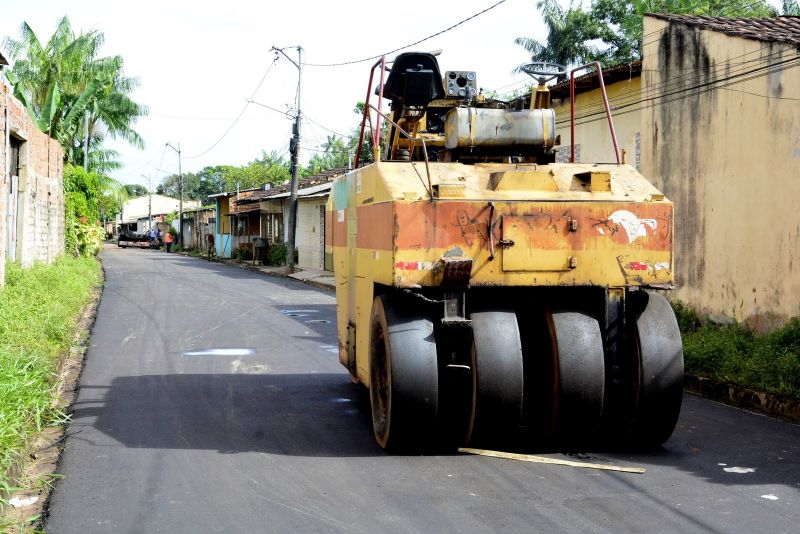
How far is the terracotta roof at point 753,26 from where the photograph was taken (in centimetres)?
1197

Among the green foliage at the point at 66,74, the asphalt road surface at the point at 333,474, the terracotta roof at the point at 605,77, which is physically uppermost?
the green foliage at the point at 66,74

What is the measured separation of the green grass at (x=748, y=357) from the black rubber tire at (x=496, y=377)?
3.52 metres

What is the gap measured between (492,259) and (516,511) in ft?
6.29

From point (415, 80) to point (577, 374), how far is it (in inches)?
127

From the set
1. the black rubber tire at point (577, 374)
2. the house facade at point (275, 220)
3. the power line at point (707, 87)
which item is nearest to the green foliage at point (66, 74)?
the house facade at point (275, 220)

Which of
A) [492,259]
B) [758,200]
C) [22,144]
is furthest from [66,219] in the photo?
[492,259]

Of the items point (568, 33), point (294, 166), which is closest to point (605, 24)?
point (568, 33)

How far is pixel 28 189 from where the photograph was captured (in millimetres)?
Result: 18984

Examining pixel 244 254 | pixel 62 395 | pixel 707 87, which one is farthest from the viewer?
pixel 244 254

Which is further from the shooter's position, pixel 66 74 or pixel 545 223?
pixel 66 74

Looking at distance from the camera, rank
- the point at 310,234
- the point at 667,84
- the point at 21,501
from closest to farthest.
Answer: the point at 21,501, the point at 667,84, the point at 310,234

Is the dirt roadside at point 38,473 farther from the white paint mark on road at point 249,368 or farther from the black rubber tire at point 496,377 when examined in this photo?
the black rubber tire at point 496,377

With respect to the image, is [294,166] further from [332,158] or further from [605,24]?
[332,158]

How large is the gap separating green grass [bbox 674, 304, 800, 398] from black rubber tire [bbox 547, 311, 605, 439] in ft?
9.91
